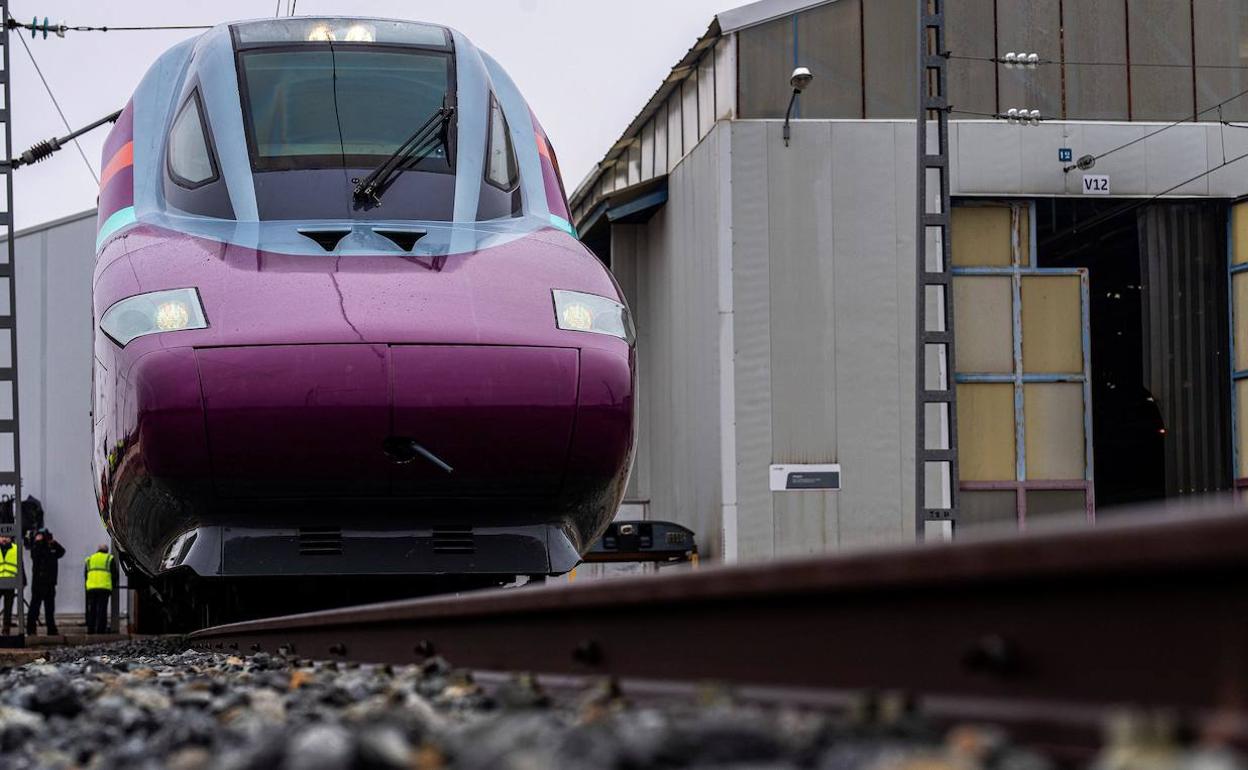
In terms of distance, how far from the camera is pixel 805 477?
16781mm

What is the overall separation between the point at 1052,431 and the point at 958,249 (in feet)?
7.58

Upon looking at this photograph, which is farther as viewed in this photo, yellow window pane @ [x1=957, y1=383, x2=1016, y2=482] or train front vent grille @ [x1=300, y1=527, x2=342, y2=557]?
yellow window pane @ [x1=957, y1=383, x2=1016, y2=482]

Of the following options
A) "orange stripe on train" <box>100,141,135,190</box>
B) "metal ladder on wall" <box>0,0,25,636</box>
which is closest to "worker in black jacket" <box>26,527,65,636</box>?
"metal ladder on wall" <box>0,0,25,636</box>

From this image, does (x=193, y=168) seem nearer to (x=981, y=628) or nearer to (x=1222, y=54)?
(x=981, y=628)

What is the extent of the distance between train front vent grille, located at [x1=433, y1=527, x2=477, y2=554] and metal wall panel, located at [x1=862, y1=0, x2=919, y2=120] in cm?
1263

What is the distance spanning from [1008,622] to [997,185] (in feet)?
53.5

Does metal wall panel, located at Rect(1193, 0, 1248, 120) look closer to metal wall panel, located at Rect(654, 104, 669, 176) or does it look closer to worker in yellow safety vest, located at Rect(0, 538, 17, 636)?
metal wall panel, located at Rect(654, 104, 669, 176)

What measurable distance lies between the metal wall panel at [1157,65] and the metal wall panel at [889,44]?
2598 millimetres

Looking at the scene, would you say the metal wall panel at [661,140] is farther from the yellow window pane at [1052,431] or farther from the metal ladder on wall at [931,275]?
the metal ladder on wall at [931,275]

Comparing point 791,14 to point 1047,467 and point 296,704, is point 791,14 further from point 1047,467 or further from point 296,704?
point 296,704

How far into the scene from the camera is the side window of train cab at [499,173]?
22.2 feet

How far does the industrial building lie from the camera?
16953 mm

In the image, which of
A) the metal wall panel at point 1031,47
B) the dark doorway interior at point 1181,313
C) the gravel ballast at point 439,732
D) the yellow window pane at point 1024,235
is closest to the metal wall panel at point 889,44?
the metal wall panel at point 1031,47

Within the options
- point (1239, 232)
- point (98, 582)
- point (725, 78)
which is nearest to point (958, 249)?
point (725, 78)
